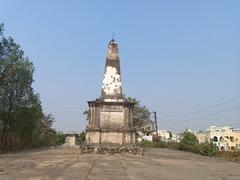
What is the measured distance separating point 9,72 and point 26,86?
111 inches

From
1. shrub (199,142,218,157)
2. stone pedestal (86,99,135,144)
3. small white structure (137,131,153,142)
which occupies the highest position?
small white structure (137,131,153,142)

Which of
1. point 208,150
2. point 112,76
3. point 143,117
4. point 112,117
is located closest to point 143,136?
point 143,117

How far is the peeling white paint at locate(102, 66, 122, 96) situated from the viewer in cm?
2511

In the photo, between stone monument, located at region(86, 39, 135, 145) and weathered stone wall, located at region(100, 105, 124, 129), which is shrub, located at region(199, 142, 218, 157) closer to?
stone monument, located at region(86, 39, 135, 145)

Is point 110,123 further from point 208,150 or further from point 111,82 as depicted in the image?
point 208,150

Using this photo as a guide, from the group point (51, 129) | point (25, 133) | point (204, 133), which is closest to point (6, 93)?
point (25, 133)

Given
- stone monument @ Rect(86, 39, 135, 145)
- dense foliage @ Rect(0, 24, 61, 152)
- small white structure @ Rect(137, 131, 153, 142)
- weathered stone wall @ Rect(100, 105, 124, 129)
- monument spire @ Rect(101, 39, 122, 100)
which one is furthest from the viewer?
small white structure @ Rect(137, 131, 153, 142)

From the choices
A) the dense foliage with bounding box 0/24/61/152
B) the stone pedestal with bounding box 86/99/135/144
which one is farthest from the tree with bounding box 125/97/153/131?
the stone pedestal with bounding box 86/99/135/144

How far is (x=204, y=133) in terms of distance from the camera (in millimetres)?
113562

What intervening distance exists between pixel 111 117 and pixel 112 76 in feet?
9.67

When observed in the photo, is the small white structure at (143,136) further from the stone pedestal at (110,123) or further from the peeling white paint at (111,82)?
the stone pedestal at (110,123)

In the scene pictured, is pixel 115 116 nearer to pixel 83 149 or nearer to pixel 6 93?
pixel 83 149

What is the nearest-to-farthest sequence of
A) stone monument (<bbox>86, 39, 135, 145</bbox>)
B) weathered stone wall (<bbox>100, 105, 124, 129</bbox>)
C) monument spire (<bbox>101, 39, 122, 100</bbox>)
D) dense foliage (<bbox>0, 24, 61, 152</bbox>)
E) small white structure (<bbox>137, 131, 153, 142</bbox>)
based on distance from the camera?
stone monument (<bbox>86, 39, 135, 145</bbox>) < weathered stone wall (<bbox>100, 105, 124, 129</bbox>) < monument spire (<bbox>101, 39, 122, 100</bbox>) < dense foliage (<bbox>0, 24, 61, 152</bbox>) < small white structure (<bbox>137, 131, 153, 142</bbox>)

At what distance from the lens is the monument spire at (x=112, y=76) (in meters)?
25.0
